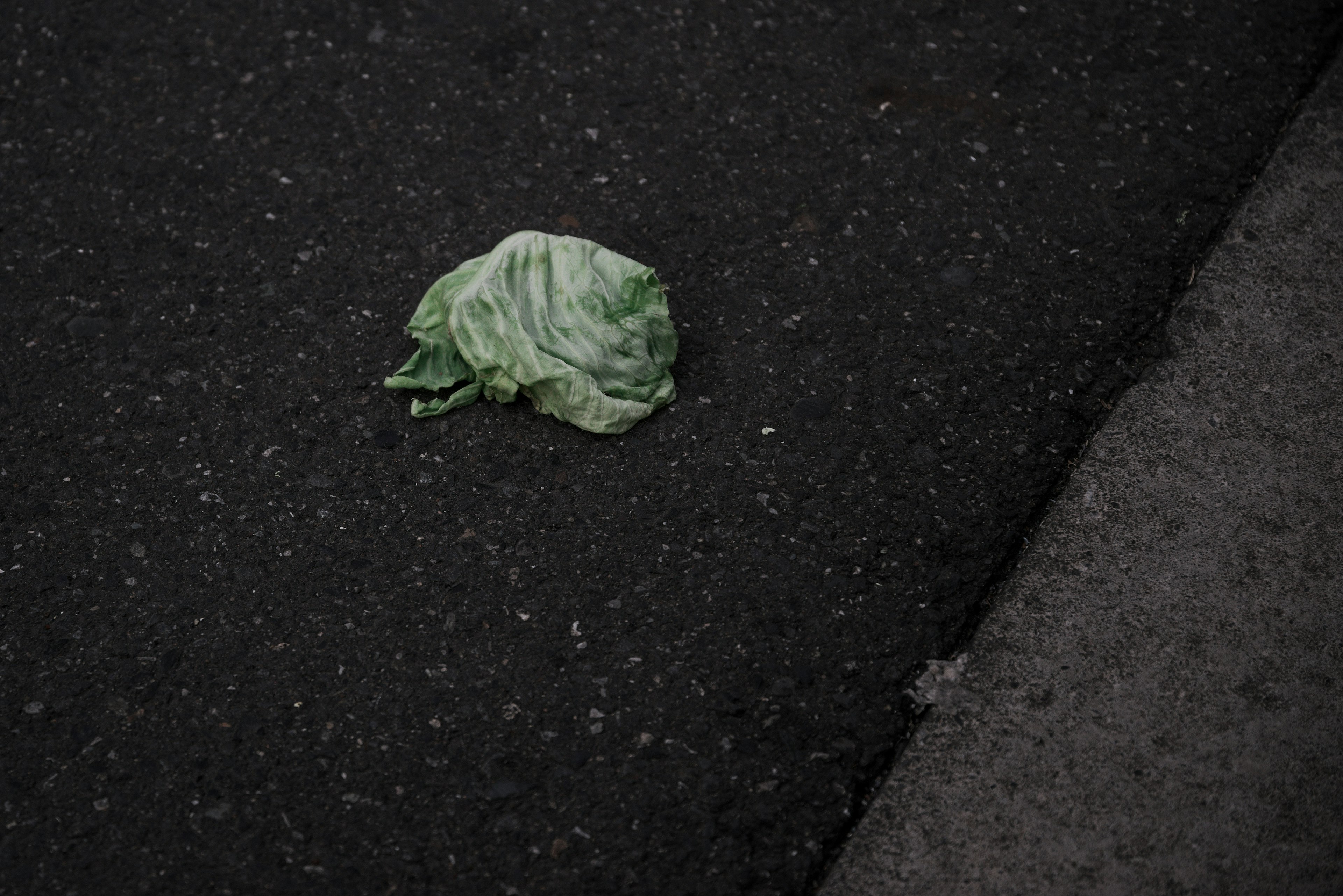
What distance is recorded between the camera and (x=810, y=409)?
3361mm

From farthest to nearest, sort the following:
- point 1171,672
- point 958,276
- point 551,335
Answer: point 958,276, point 551,335, point 1171,672

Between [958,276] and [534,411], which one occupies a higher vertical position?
[534,411]

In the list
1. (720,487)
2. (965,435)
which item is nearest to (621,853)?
(720,487)

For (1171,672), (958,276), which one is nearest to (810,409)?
(958,276)

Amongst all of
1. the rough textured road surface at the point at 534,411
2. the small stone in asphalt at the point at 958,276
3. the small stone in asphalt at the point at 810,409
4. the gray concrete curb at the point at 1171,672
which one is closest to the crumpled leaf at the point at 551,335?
the rough textured road surface at the point at 534,411

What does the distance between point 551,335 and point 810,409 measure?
2.62 ft

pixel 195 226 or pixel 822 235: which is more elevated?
pixel 195 226

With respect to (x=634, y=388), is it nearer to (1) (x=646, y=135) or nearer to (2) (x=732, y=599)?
(2) (x=732, y=599)

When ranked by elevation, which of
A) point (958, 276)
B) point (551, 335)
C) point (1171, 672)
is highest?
point (551, 335)

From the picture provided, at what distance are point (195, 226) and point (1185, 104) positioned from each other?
12.0ft

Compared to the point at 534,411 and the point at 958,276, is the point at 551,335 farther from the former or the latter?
the point at 958,276

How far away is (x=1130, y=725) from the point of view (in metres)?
2.71

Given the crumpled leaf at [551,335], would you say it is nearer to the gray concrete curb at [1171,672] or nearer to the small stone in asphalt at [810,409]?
the small stone in asphalt at [810,409]

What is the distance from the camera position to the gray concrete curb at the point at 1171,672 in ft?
8.24
